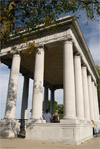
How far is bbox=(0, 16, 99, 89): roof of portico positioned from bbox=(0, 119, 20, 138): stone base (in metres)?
12.5

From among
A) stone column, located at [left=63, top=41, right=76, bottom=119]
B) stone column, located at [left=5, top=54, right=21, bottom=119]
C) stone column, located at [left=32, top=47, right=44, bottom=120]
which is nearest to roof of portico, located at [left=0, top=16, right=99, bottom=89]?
stone column, located at [left=63, top=41, right=76, bottom=119]

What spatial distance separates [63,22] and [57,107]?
110369 mm

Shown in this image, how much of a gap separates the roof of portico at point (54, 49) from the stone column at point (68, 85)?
9.48ft

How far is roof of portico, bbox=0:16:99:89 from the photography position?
28.0 meters

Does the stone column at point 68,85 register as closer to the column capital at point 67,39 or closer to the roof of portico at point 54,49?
the column capital at point 67,39

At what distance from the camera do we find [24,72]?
48.6 meters

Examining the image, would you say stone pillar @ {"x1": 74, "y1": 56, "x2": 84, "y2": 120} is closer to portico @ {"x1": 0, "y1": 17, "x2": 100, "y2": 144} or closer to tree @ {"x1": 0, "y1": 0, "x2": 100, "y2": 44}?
portico @ {"x1": 0, "y1": 17, "x2": 100, "y2": 144}

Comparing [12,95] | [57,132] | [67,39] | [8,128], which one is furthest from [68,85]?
[8,128]

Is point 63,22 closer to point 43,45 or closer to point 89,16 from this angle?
point 43,45

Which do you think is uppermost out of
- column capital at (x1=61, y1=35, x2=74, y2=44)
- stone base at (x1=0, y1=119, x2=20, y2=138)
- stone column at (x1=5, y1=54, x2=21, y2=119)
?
column capital at (x1=61, y1=35, x2=74, y2=44)

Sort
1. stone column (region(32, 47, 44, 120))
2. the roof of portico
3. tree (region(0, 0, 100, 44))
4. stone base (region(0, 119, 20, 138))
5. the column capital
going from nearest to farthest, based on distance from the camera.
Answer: tree (region(0, 0, 100, 44)) → stone column (region(32, 47, 44, 120)) → stone base (region(0, 119, 20, 138)) → the column capital → the roof of portico

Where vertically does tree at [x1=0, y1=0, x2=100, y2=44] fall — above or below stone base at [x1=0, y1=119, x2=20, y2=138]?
above

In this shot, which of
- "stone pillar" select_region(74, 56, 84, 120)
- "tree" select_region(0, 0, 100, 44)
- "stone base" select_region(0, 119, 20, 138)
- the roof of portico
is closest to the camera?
"tree" select_region(0, 0, 100, 44)

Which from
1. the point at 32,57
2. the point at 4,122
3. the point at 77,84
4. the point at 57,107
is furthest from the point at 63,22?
the point at 57,107
